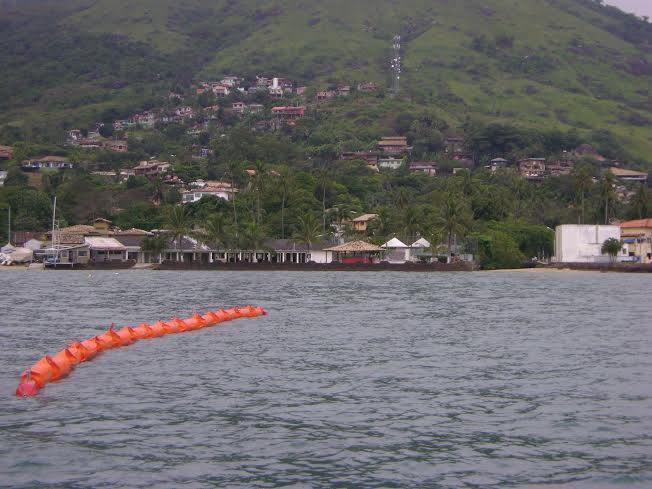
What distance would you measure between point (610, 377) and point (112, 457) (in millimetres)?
13245

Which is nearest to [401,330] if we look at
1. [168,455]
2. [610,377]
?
[610,377]

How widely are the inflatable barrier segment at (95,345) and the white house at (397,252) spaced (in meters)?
64.9

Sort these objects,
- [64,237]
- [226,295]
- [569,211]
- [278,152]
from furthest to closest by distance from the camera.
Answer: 1. [278,152]
2. [569,211]
3. [64,237]
4. [226,295]

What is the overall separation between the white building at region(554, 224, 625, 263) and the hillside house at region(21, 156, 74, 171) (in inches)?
4079

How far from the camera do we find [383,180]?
16662 centimetres

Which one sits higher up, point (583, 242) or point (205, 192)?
point (205, 192)

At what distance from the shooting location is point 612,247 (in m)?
105

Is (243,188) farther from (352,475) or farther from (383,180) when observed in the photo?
(352,475)

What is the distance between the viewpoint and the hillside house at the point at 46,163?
583 ft

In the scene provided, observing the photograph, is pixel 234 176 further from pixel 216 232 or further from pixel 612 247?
pixel 612 247

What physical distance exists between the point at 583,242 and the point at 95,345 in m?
87.9

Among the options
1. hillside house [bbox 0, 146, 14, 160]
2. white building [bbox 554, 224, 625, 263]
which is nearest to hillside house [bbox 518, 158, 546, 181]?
white building [bbox 554, 224, 625, 263]

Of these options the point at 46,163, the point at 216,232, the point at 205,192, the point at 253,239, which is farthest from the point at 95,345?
the point at 46,163

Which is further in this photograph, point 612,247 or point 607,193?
point 607,193
